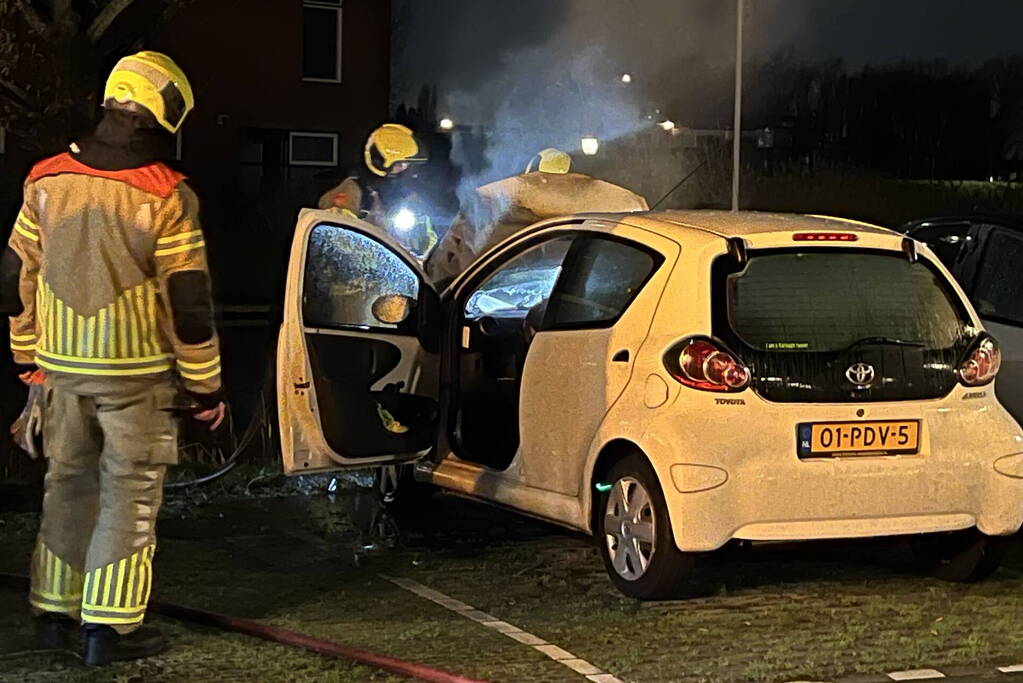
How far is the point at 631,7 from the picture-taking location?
2358cm

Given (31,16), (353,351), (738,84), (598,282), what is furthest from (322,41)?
(598,282)

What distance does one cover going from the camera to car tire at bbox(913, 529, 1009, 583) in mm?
6609

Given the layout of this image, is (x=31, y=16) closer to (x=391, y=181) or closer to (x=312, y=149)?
(x=391, y=181)

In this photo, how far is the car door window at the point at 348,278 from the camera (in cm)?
705

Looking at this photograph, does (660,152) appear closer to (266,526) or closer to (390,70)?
(390,70)

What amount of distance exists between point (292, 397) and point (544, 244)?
132 cm

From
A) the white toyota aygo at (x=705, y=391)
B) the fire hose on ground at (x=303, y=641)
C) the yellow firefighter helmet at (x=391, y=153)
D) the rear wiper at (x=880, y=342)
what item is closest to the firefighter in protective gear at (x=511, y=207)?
the yellow firefighter helmet at (x=391, y=153)

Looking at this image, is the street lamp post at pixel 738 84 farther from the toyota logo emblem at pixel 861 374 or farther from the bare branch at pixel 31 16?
the toyota logo emblem at pixel 861 374

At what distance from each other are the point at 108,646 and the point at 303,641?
0.65 m

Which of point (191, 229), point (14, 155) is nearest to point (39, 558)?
point (191, 229)

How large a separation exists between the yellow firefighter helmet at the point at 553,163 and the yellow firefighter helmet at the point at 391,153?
780 mm

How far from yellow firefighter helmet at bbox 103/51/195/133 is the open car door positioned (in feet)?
5.13

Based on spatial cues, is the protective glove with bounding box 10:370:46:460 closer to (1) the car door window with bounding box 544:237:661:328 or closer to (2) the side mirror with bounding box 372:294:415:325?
(2) the side mirror with bounding box 372:294:415:325

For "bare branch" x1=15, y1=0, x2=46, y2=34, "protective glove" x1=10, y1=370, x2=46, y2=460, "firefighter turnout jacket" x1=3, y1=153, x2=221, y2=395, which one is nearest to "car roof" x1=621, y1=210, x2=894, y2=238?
"firefighter turnout jacket" x1=3, y1=153, x2=221, y2=395
